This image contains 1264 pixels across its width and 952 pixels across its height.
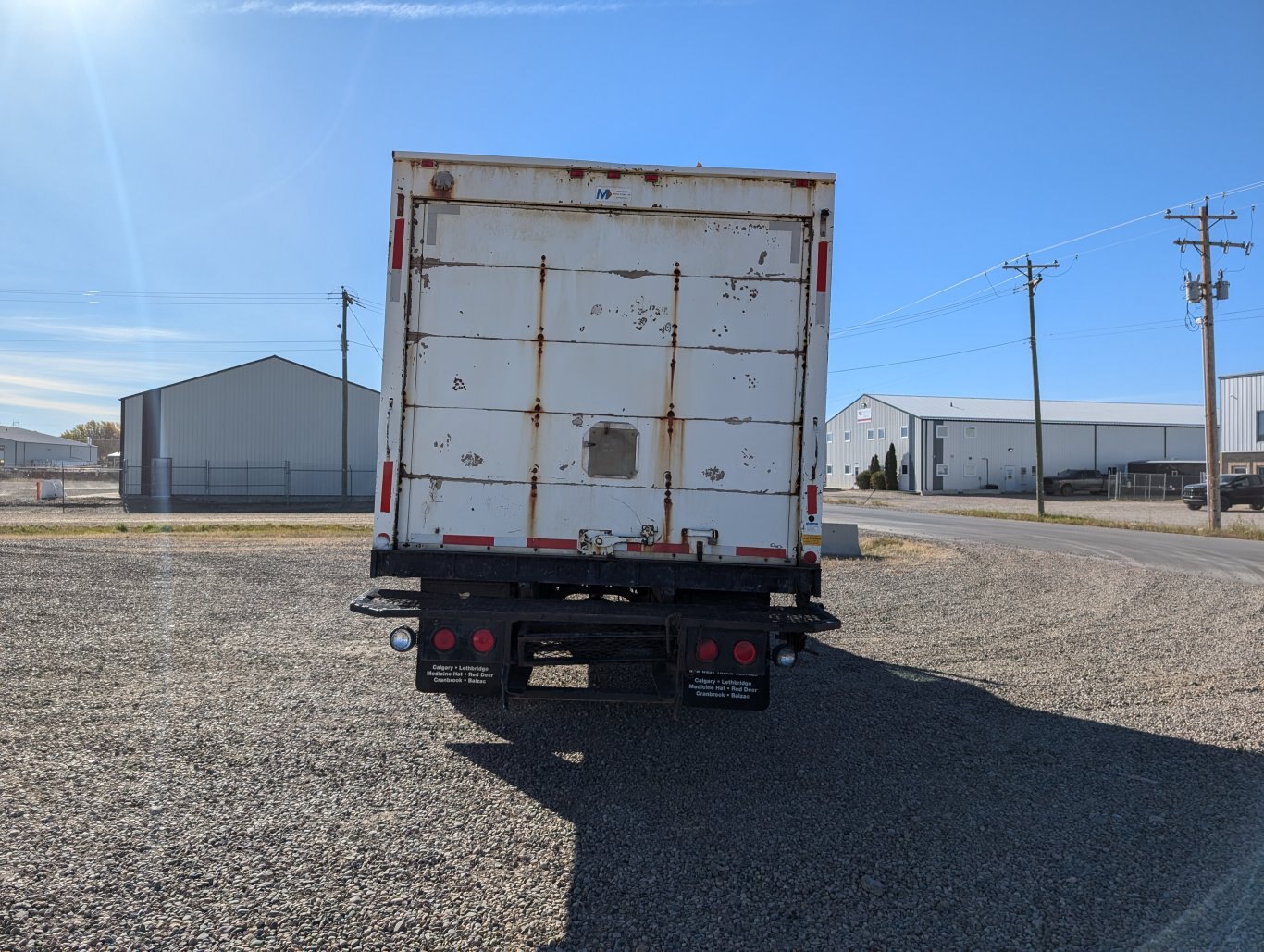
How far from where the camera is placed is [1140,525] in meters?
27.1

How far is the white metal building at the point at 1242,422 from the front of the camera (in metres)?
48.8

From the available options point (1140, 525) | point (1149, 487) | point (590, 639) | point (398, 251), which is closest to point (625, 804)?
point (590, 639)

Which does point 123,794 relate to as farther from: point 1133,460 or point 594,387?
point 1133,460

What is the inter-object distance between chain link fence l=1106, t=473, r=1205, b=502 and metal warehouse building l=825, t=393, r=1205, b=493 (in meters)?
8.28

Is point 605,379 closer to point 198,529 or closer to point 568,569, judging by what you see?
point 568,569

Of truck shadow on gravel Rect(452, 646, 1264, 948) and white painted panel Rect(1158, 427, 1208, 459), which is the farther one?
white painted panel Rect(1158, 427, 1208, 459)

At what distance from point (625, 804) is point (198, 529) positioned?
21522mm

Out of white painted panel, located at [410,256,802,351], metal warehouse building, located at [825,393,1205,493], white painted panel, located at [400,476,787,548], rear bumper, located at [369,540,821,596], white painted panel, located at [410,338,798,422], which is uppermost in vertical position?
metal warehouse building, located at [825,393,1205,493]

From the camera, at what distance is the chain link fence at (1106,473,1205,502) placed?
47.0 meters

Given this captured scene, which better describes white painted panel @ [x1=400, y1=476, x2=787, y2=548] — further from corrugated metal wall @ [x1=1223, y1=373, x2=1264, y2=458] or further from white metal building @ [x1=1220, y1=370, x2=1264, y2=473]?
corrugated metal wall @ [x1=1223, y1=373, x2=1264, y2=458]

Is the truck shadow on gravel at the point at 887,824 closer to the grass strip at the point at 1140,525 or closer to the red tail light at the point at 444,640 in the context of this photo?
the red tail light at the point at 444,640

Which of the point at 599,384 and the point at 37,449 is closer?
the point at 599,384

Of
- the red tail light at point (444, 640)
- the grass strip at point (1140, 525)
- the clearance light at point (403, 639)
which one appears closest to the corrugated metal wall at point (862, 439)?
the grass strip at point (1140, 525)

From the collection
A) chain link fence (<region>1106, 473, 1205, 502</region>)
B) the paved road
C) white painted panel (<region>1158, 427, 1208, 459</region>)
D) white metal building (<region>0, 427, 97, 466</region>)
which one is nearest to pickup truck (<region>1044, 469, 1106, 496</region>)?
chain link fence (<region>1106, 473, 1205, 502</region>)
